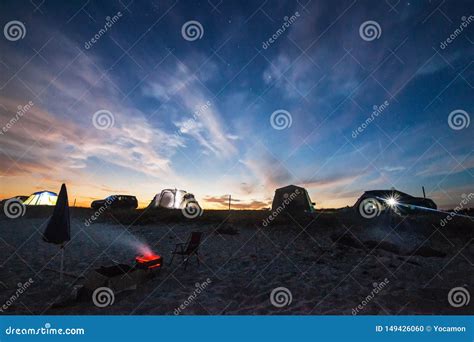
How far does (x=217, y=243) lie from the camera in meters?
10.1

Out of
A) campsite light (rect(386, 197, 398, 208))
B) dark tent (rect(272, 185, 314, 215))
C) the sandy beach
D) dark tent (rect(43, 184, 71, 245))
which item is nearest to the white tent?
the sandy beach

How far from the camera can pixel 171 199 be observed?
18484 millimetres

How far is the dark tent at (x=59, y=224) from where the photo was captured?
19.2 feet

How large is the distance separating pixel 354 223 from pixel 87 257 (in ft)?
36.4

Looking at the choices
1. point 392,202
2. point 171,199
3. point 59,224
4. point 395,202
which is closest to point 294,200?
point 392,202

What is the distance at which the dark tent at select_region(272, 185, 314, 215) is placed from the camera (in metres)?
18.7

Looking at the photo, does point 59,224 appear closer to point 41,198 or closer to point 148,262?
point 148,262

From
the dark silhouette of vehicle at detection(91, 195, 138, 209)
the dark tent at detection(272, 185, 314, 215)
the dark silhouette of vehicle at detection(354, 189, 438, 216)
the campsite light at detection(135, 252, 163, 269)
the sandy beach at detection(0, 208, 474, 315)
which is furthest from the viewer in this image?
the dark silhouette of vehicle at detection(91, 195, 138, 209)

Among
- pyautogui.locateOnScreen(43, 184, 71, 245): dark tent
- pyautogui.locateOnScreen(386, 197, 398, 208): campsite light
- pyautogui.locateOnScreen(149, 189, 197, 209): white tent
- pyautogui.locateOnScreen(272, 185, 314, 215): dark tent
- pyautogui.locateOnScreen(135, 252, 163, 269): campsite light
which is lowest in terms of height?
pyautogui.locateOnScreen(135, 252, 163, 269): campsite light

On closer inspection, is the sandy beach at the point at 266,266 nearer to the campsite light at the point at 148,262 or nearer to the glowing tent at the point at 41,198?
the campsite light at the point at 148,262

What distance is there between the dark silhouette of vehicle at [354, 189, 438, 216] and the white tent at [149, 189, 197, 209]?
11900 millimetres

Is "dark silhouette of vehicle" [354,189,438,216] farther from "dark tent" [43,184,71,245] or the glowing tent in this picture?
the glowing tent

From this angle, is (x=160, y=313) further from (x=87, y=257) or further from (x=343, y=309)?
(x=87, y=257)

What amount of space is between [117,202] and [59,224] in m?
15.1
